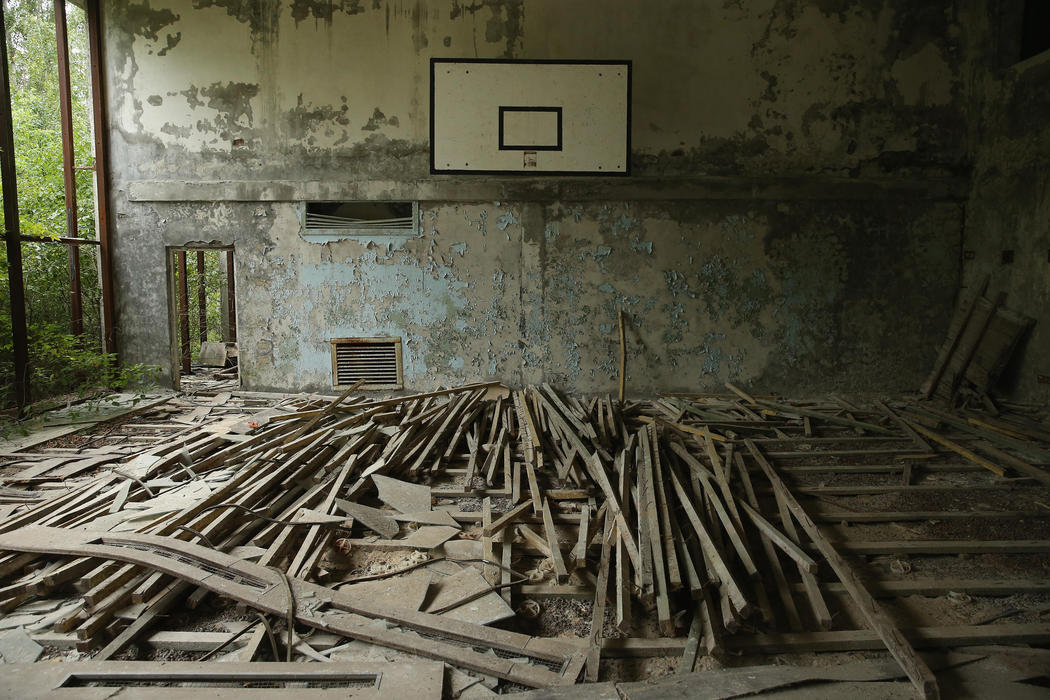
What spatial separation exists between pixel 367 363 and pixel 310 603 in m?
4.22

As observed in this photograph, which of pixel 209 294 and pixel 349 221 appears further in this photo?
pixel 209 294

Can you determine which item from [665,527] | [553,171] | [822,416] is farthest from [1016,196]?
[665,527]

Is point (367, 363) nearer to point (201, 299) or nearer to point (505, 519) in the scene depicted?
point (505, 519)

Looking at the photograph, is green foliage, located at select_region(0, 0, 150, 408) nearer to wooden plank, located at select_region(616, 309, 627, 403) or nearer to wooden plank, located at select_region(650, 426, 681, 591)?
wooden plank, located at select_region(616, 309, 627, 403)

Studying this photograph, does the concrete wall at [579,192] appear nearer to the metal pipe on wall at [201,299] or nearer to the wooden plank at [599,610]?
the metal pipe on wall at [201,299]

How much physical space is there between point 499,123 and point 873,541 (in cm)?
494

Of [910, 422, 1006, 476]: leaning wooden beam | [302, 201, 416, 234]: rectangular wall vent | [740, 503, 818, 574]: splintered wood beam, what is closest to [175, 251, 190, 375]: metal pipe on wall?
[302, 201, 416, 234]: rectangular wall vent

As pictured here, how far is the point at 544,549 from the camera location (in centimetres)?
302

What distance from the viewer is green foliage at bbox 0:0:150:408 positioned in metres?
5.84

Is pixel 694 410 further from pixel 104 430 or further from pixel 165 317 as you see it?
pixel 165 317

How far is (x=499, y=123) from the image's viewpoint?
19.2 ft

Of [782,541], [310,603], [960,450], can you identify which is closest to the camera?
[310,603]

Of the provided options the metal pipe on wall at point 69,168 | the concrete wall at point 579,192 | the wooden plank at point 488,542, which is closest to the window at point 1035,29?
the concrete wall at point 579,192

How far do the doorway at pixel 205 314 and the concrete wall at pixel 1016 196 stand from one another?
9.40 metres
